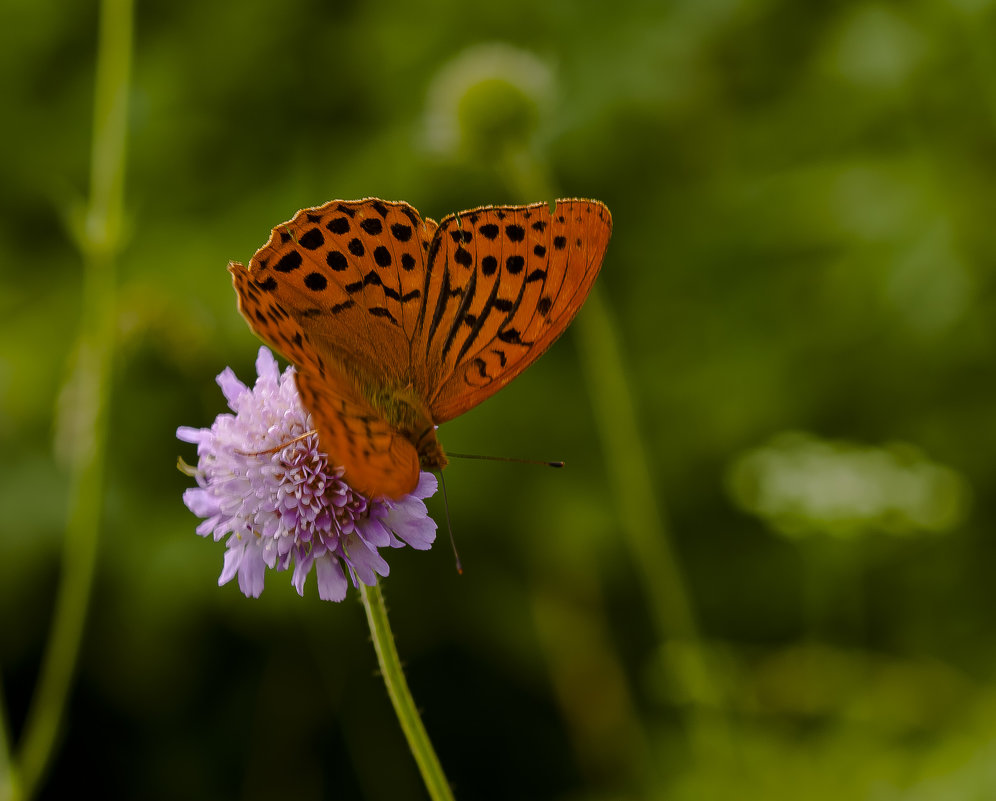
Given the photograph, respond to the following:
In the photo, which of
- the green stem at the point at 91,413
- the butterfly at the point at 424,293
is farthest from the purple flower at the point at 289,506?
the green stem at the point at 91,413

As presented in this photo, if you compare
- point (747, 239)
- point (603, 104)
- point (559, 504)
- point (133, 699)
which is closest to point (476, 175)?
point (603, 104)

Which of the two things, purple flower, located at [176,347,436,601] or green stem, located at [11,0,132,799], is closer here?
purple flower, located at [176,347,436,601]

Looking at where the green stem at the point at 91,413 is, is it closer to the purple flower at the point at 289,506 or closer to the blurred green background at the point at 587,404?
the blurred green background at the point at 587,404

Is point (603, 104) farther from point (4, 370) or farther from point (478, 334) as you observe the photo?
point (4, 370)

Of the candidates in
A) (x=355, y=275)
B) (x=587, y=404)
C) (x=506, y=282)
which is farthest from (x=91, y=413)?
(x=587, y=404)

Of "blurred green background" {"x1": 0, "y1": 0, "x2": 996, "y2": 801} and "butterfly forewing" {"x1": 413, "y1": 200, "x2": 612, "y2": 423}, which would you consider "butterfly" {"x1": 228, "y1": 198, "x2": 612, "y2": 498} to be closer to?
"butterfly forewing" {"x1": 413, "y1": 200, "x2": 612, "y2": 423}

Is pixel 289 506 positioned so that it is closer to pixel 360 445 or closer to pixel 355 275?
pixel 360 445

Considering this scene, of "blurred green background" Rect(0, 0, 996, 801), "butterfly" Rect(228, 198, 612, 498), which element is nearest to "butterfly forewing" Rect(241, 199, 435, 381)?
"butterfly" Rect(228, 198, 612, 498)
